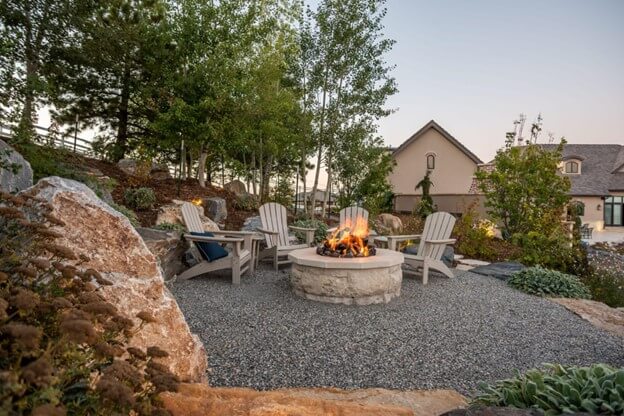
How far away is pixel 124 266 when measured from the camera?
2264 millimetres

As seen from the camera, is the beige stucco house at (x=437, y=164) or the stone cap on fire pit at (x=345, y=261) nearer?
the stone cap on fire pit at (x=345, y=261)

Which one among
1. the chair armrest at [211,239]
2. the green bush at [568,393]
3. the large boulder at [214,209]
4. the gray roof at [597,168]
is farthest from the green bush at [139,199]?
the gray roof at [597,168]

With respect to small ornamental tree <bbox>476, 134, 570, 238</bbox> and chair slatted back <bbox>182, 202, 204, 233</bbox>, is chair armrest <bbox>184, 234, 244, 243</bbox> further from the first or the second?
small ornamental tree <bbox>476, 134, 570, 238</bbox>

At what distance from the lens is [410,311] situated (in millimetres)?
4328

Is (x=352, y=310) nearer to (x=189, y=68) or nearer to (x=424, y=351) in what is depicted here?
(x=424, y=351)

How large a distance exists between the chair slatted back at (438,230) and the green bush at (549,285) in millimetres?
1158

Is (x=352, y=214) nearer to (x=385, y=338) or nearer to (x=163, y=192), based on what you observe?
(x=385, y=338)

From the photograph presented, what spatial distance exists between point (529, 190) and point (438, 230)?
366 centimetres

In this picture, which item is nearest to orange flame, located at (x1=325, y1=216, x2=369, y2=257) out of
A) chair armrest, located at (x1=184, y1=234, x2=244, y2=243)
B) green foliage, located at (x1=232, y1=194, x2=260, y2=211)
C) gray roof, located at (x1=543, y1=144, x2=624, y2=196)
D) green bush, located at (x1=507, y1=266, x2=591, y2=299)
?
chair armrest, located at (x1=184, y1=234, x2=244, y2=243)

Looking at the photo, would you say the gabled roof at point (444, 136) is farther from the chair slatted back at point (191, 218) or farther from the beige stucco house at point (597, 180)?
the chair slatted back at point (191, 218)

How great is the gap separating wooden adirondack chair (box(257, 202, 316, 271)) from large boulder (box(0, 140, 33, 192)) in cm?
327

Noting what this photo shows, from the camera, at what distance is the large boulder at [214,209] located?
9773 millimetres

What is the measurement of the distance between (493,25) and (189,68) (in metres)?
8.10

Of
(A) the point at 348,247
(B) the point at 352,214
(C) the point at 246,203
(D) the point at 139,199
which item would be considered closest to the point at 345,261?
(A) the point at 348,247
